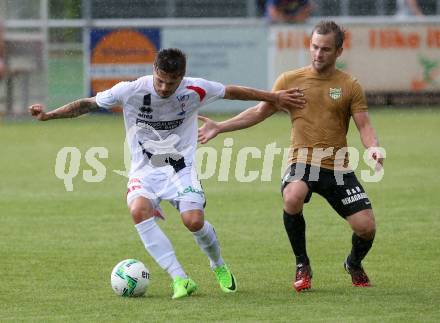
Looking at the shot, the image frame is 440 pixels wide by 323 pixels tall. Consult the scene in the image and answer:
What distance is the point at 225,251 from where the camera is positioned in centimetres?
1040

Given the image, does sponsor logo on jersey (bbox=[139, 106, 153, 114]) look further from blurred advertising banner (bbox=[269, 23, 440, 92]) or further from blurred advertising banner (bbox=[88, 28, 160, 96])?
blurred advertising banner (bbox=[269, 23, 440, 92])

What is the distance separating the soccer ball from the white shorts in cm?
48

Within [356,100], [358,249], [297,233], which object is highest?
[356,100]

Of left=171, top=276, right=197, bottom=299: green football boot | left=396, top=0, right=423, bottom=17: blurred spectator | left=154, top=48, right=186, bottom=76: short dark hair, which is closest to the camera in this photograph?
left=154, top=48, right=186, bottom=76: short dark hair

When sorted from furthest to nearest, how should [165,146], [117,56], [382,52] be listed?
[382,52]
[117,56]
[165,146]

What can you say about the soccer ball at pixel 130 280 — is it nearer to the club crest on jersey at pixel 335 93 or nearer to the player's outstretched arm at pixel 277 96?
the player's outstretched arm at pixel 277 96

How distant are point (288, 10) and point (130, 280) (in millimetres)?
18715

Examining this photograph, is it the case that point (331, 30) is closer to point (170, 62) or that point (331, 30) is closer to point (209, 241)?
point (170, 62)

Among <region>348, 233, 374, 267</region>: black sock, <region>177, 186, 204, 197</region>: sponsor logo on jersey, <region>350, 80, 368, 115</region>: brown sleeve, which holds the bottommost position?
<region>348, 233, 374, 267</region>: black sock

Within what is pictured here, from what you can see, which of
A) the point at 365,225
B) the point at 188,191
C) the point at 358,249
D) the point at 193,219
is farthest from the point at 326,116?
the point at 193,219

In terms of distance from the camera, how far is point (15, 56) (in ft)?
82.3

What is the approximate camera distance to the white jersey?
8383 mm

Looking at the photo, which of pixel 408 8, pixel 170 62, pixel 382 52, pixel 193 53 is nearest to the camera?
pixel 170 62

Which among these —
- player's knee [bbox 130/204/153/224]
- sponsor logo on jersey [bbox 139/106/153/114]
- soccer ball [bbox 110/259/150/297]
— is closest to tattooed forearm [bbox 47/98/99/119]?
sponsor logo on jersey [bbox 139/106/153/114]
